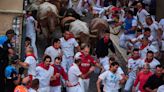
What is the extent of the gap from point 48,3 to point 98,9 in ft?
12.8

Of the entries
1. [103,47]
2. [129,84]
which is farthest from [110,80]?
[103,47]

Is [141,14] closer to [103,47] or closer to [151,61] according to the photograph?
[103,47]

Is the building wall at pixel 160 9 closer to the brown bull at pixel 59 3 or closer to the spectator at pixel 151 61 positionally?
the brown bull at pixel 59 3

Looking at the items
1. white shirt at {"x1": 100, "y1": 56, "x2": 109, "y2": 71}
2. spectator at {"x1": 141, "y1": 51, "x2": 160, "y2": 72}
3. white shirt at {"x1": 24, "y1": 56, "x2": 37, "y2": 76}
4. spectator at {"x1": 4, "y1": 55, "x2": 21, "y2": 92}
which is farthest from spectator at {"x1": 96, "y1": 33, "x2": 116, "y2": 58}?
spectator at {"x1": 4, "y1": 55, "x2": 21, "y2": 92}

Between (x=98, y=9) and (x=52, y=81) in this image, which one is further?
(x=98, y=9)

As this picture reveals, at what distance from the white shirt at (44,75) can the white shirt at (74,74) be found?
2.08 feet

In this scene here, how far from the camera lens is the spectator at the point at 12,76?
43.1ft

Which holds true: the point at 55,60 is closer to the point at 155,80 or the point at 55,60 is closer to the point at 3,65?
the point at 3,65

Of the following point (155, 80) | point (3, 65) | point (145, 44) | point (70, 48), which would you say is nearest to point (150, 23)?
point (145, 44)

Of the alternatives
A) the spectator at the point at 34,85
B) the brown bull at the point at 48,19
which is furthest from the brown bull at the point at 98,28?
the spectator at the point at 34,85

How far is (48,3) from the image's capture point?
774 inches

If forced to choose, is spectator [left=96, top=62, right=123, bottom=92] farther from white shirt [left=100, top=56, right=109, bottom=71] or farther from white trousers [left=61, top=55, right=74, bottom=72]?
white trousers [left=61, top=55, right=74, bottom=72]

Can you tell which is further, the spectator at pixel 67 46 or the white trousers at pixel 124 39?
the white trousers at pixel 124 39

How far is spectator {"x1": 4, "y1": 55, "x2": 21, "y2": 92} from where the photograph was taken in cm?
1313
